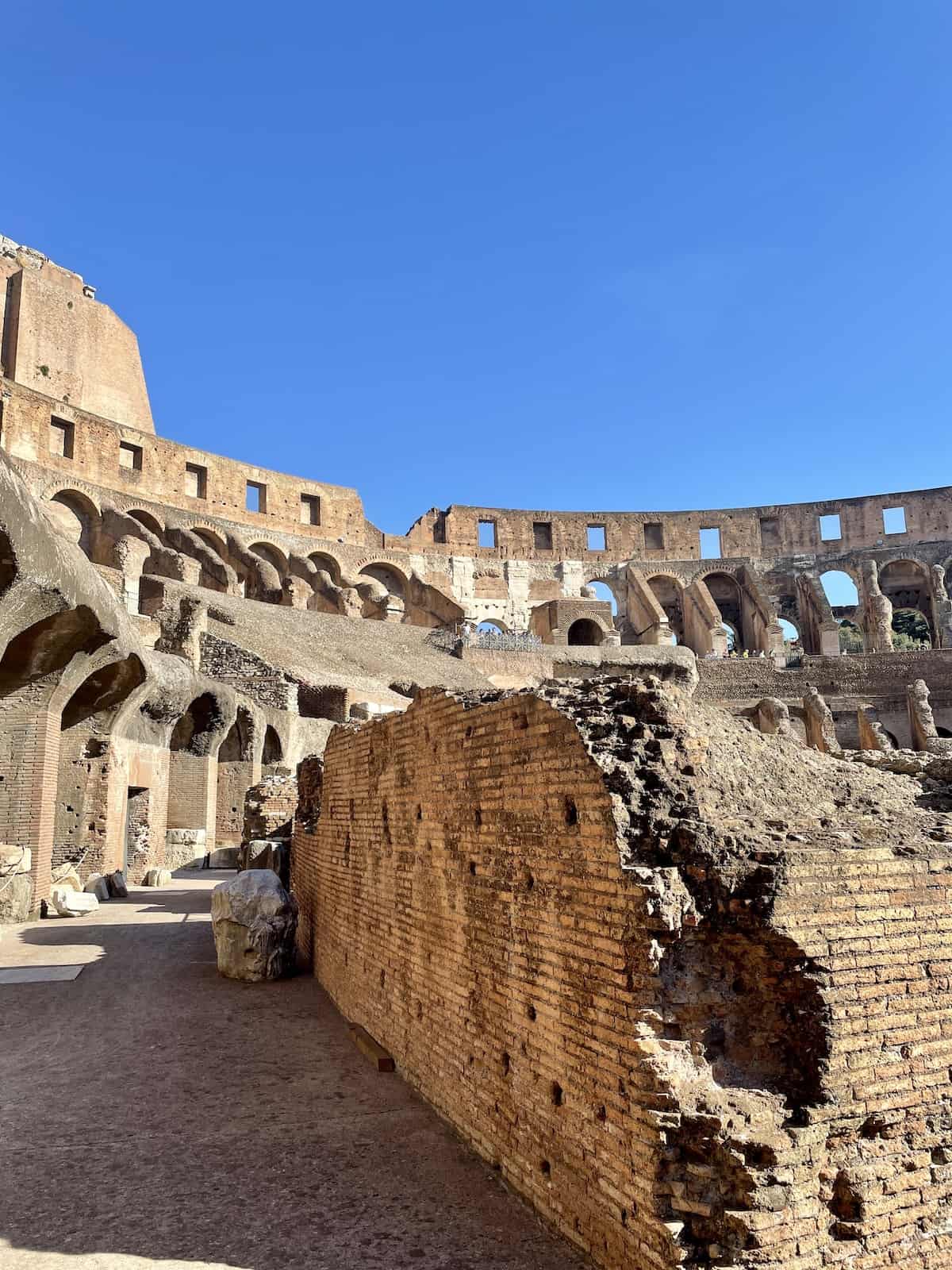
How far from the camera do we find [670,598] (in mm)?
46406

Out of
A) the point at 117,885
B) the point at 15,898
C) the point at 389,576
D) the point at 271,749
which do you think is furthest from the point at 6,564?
the point at 389,576

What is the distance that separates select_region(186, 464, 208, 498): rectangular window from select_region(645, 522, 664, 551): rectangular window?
2320 cm

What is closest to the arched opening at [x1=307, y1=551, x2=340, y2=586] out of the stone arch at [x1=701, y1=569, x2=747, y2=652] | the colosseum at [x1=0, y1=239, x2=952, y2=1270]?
the stone arch at [x1=701, y1=569, x2=747, y2=652]

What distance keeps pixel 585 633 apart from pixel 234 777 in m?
27.3

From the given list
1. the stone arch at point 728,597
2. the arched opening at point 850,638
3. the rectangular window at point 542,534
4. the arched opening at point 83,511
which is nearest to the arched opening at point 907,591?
the arched opening at point 850,638

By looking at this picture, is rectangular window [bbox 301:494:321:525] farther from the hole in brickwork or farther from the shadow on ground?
the hole in brickwork

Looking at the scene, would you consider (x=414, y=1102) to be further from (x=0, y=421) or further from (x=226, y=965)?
(x=0, y=421)

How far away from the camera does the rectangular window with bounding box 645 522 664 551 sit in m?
48.4

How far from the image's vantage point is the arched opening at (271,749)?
18.9 m

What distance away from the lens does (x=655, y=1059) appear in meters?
2.87

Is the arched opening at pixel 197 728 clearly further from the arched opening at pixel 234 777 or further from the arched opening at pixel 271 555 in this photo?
the arched opening at pixel 271 555

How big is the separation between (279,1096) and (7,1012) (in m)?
2.98

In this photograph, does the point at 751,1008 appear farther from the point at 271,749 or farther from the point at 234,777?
the point at 271,749

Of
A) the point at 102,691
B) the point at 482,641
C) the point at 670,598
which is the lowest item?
the point at 102,691
